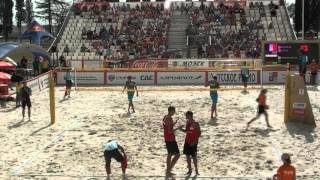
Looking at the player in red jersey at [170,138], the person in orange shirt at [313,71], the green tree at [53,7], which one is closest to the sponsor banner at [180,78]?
the person in orange shirt at [313,71]

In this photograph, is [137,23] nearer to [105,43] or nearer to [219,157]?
[105,43]

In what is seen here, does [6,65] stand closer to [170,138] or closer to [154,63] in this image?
[154,63]

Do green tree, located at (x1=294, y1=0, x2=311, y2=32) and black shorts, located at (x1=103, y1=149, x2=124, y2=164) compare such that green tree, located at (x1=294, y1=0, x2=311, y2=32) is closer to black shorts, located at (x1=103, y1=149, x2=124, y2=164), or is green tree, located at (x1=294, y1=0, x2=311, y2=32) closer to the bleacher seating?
the bleacher seating

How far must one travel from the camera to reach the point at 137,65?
33.5 m

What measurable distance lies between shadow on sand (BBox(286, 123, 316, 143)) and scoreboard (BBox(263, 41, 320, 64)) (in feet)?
42.0

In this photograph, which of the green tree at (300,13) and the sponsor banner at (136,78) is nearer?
the sponsor banner at (136,78)

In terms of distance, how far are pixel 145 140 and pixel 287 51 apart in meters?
16.0

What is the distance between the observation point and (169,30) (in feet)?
147

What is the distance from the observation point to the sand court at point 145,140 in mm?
12750

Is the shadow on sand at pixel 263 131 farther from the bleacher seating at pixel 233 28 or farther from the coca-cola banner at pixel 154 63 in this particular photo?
the bleacher seating at pixel 233 28

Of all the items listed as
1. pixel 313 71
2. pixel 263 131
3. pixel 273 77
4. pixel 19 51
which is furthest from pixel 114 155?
pixel 19 51

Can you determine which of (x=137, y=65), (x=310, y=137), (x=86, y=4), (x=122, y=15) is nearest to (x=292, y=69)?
(x=137, y=65)

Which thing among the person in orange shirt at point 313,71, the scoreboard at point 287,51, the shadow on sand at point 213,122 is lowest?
the shadow on sand at point 213,122

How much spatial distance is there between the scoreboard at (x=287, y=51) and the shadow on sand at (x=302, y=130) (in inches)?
504
